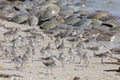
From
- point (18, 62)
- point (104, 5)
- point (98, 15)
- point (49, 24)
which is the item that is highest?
point (18, 62)

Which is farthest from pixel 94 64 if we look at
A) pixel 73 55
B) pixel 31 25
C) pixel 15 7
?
pixel 15 7

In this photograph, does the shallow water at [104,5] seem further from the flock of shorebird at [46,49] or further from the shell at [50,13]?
the flock of shorebird at [46,49]

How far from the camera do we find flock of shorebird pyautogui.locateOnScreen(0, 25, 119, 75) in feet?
36.2

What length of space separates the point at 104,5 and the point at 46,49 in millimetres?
14825

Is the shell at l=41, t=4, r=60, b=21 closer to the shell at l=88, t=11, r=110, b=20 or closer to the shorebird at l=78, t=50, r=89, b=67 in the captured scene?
the shell at l=88, t=11, r=110, b=20

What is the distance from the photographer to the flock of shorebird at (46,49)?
11.0 m

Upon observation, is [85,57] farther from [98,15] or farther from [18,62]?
[98,15]

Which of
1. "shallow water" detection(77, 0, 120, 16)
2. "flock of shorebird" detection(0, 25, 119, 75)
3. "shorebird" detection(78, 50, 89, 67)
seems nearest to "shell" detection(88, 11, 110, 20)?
"shallow water" detection(77, 0, 120, 16)

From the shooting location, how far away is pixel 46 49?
1266 cm

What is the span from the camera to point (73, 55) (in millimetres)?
12297

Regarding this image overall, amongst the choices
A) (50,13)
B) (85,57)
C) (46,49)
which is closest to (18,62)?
(85,57)

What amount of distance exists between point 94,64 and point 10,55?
2307 mm

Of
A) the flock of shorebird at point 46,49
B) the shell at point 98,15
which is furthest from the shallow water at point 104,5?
the flock of shorebird at point 46,49

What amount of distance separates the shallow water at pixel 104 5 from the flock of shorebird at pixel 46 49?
734 centimetres
